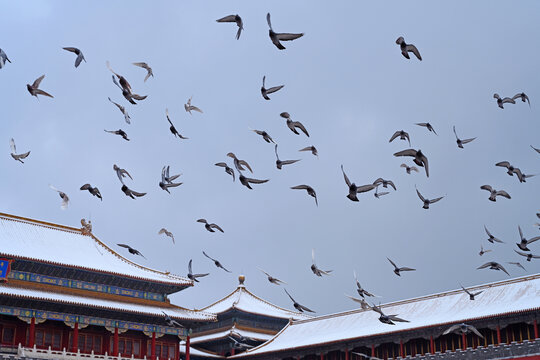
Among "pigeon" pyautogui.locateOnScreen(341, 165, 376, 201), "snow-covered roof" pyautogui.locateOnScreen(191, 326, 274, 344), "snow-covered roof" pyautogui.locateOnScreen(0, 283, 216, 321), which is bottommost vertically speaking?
"pigeon" pyautogui.locateOnScreen(341, 165, 376, 201)


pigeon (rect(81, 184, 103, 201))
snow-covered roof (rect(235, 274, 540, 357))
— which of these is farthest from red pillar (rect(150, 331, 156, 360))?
pigeon (rect(81, 184, 103, 201))

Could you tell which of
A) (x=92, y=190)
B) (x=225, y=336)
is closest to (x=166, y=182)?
(x=92, y=190)

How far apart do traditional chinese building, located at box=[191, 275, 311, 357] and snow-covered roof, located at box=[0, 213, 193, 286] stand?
46.1 ft

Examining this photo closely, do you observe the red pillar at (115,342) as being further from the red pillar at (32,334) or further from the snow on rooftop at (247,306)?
the snow on rooftop at (247,306)

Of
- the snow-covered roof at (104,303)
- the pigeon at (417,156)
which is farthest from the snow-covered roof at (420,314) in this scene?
the pigeon at (417,156)

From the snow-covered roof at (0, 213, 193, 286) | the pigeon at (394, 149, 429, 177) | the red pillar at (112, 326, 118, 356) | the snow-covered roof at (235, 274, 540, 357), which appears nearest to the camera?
the pigeon at (394, 149, 429, 177)

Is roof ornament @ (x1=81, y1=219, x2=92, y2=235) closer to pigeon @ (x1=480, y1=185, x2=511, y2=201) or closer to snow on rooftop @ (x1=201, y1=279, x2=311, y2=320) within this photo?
snow on rooftop @ (x1=201, y1=279, x2=311, y2=320)

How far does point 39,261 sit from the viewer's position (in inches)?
1848

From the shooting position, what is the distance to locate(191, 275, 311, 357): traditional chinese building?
2667 inches

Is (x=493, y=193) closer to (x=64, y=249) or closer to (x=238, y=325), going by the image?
(x=64, y=249)

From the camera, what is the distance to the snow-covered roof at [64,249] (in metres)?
48.9

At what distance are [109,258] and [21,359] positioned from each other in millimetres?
13251

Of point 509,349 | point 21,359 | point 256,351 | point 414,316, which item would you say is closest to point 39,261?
point 21,359

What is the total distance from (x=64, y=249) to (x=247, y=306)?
81.3 feet
